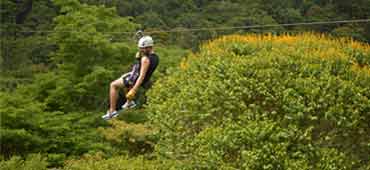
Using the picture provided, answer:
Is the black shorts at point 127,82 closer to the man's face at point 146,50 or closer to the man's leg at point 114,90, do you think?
the man's leg at point 114,90

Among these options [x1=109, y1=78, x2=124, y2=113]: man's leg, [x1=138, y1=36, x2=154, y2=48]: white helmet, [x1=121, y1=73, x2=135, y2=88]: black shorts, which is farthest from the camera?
[x1=109, y1=78, x2=124, y2=113]: man's leg

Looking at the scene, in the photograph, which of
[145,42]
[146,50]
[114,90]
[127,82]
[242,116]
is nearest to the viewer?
[145,42]

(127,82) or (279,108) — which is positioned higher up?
(127,82)

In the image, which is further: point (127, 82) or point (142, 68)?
point (127, 82)

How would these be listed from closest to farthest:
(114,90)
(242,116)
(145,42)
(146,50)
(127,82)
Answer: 1. (145,42)
2. (146,50)
3. (127,82)
4. (114,90)
5. (242,116)

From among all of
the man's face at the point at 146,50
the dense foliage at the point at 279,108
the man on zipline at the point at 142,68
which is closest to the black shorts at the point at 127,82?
the man on zipline at the point at 142,68

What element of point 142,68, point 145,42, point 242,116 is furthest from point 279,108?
point 145,42

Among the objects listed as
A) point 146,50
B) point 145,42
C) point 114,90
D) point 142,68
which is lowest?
point 114,90

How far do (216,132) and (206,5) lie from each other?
23480mm

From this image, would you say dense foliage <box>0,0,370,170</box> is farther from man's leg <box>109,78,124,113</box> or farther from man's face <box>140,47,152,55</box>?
man's face <box>140,47,152,55</box>

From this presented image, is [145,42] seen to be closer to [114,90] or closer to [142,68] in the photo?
[142,68]

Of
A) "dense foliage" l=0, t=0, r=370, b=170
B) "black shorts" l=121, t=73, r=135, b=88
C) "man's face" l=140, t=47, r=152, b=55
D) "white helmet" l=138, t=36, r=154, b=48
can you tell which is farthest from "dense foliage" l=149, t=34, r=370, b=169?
"white helmet" l=138, t=36, r=154, b=48

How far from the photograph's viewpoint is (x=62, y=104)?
16.7 metres

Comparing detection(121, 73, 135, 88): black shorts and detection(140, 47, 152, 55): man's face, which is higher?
detection(140, 47, 152, 55): man's face
